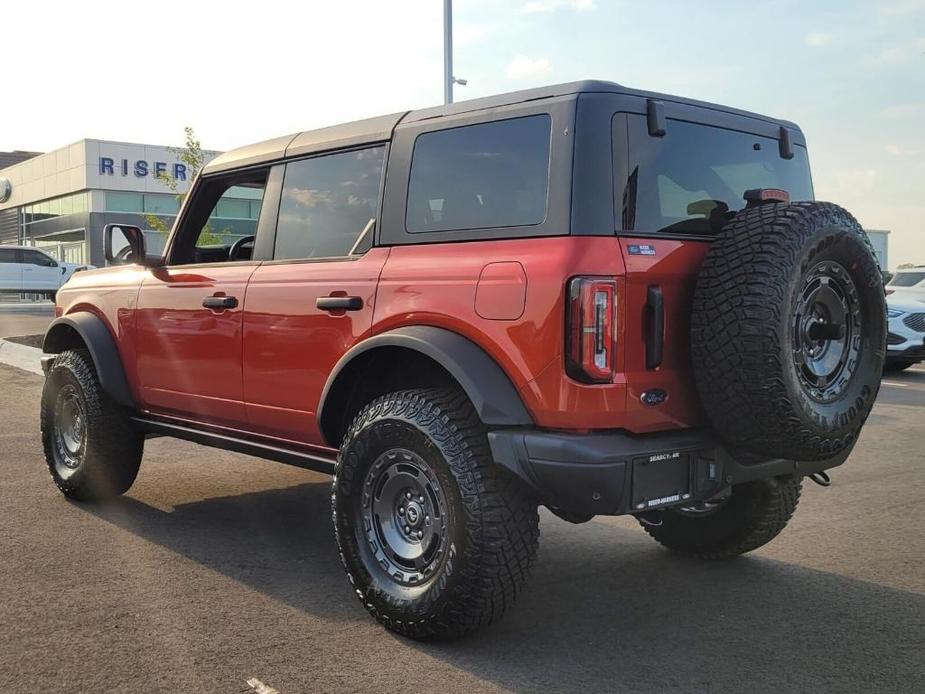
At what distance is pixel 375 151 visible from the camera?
4289 millimetres

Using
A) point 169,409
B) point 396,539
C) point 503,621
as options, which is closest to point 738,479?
point 503,621

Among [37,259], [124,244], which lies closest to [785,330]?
[124,244]

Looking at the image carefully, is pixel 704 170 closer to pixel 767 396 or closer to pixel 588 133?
pixel 588 133

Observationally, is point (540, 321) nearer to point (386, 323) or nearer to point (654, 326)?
point (654, 326)

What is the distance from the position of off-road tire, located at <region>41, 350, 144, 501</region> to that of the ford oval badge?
350 centimetres

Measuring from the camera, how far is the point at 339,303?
406 centimetres

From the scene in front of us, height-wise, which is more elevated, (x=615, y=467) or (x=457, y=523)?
(x=615, y=467)

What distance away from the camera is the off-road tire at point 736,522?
448 cm

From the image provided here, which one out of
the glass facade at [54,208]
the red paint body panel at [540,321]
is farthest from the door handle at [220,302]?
the glass facade at [54,208]

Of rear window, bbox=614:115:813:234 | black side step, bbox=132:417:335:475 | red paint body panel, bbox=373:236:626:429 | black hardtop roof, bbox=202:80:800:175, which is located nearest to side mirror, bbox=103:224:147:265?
black hardtop roof, bbox=202:80:800:175

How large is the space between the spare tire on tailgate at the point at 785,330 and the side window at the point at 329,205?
160 centimetres

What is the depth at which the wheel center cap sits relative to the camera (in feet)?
12.2

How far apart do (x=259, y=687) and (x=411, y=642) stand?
675mm

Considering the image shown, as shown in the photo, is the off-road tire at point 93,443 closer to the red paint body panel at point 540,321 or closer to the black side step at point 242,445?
the black side step at point 242,445
